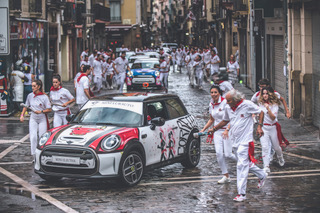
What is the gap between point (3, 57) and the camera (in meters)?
21.0

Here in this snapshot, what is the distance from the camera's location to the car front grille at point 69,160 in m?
9.95

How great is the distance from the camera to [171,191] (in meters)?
10.1

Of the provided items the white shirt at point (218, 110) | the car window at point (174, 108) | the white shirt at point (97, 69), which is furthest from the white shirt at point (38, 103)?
the white shirt at point (97, 69)

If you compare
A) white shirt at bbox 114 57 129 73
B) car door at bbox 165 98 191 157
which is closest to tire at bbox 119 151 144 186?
car door at bbox 165 98 191 157

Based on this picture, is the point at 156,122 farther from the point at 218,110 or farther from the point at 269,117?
the point at 269,117

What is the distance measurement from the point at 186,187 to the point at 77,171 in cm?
179

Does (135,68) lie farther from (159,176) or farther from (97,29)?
(97,29)

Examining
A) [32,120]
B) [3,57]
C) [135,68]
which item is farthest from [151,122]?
[135,68]

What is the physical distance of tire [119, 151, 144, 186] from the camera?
10119mm

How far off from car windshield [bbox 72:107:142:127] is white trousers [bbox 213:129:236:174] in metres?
1.36

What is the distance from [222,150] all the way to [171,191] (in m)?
1.26

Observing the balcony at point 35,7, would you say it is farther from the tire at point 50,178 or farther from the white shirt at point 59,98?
the tire at point 50,178

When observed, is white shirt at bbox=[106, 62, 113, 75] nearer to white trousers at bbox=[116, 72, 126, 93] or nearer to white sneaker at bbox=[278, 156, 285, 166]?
white trousers at bbox=[116, 72, 126, 93]

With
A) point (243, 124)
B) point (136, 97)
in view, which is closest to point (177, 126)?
point (136, 97)
